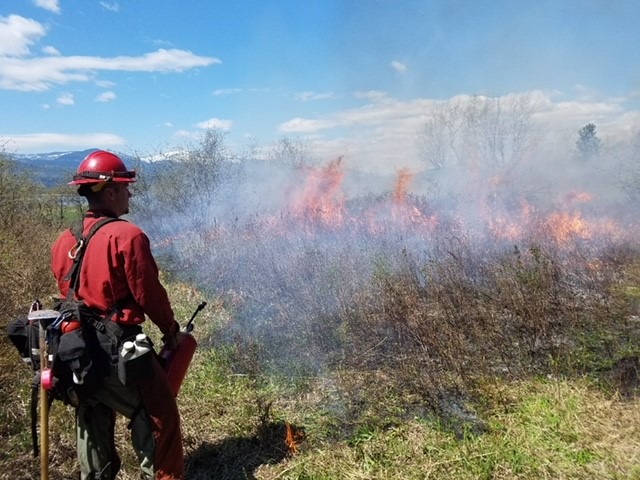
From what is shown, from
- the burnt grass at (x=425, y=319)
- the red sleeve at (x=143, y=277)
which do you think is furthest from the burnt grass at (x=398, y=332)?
the red sleeve at (x=143, y=277)

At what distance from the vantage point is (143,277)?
245 centimetres

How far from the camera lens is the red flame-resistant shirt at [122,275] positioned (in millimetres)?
2428

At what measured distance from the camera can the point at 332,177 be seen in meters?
15.5

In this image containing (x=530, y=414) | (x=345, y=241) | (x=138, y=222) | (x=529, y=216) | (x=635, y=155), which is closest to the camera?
(x=530, y=414)

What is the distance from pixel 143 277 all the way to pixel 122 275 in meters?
0.13

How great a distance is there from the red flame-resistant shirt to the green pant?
421 mm

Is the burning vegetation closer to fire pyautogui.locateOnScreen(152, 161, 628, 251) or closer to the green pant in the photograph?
fire pyautogui.locateOnScreen(152, 161, 628, 251)

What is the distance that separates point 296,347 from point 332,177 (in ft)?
35.9

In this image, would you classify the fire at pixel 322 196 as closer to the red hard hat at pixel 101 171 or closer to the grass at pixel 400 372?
the grass at pixel 400 372

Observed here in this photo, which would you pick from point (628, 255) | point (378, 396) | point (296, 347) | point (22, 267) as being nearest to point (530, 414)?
point (378, 396)

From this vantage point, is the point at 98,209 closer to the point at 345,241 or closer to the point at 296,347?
the point at 296,347

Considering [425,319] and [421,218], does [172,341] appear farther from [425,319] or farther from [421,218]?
[421,218]

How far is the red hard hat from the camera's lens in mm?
2605

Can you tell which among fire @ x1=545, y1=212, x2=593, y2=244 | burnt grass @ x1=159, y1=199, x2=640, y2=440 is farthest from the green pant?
fire @ x1=545, y1=212, x2=593, y2=244
